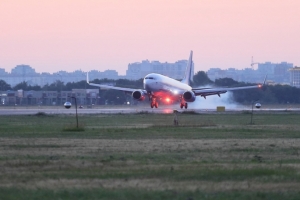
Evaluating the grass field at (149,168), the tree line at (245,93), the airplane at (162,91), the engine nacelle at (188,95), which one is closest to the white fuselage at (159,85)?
the airplane at (162,91)

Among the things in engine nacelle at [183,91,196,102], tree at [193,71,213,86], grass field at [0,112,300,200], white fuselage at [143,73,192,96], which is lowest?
grass field at [0,112,300,200]

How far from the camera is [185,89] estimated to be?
93.3 metres

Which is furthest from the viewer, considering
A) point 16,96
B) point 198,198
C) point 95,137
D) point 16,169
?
point 16,96

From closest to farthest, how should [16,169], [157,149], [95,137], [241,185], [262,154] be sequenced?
[241,185] → [16,169] → [262,154] → [157,149] → [95,137]

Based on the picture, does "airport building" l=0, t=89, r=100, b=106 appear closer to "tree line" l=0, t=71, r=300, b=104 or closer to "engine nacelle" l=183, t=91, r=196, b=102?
"tree line" l=0, t=71, r=300, b=104

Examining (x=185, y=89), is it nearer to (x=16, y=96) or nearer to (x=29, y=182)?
(x=29, y=182)

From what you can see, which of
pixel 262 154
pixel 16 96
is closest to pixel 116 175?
pixel 262 154

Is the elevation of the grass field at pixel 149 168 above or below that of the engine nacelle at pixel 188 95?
below

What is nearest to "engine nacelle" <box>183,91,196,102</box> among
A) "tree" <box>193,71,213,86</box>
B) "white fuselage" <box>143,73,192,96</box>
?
"white fuselage" <box>143,73,192,96</box>

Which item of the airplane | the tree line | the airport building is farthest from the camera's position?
the airport building

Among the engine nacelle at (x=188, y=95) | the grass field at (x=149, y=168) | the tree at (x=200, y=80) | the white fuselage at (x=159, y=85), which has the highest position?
the tree at (x=200, y=80)

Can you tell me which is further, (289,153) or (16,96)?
(16,96)

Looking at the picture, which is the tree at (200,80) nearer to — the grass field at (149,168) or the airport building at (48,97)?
the airport building at (48,97)

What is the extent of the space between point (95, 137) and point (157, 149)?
337 inches
